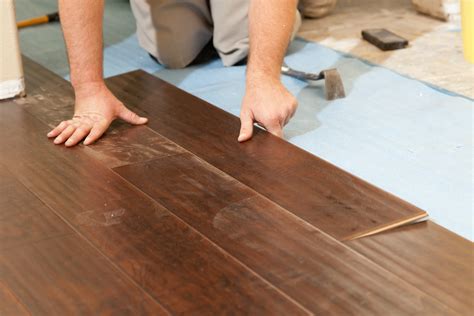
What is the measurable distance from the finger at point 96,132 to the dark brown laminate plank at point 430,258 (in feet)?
3.36

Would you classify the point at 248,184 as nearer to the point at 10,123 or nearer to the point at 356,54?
the point at 10,123

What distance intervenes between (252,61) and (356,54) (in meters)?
1.14

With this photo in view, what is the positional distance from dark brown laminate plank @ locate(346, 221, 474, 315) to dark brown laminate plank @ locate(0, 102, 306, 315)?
0.30 m

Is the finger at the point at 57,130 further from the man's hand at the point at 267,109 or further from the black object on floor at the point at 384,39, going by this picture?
the black object on floor at the point at 384,39

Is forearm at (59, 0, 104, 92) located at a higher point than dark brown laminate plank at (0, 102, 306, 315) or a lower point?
higher

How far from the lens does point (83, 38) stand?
279 centimetres

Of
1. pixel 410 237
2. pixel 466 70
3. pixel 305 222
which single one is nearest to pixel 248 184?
pixel 305 222

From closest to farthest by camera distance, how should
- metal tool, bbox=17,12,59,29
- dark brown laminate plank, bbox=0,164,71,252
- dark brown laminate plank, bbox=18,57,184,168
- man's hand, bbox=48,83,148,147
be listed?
dark brown laminate plank, bbox=0,164,71,252 < dark brown laminate plank, bbox=18,57,184,168 < man's hand, bbox=48,83,148,147 < metal tool, bbox=17,12,59,29

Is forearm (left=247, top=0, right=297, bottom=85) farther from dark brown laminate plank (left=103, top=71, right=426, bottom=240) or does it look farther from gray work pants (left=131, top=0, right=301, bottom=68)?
gray work pants (left=131, top=0, right=301, bottom=68)

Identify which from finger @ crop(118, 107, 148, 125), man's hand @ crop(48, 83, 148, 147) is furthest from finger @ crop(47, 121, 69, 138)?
finger @ crop(118, 107, 148, 125)

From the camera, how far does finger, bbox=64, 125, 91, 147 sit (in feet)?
8.47

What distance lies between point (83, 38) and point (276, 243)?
122cm

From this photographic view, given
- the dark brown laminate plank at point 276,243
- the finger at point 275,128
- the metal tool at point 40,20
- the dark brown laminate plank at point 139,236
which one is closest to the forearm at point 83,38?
the dark brown laminate plank at point 139,236

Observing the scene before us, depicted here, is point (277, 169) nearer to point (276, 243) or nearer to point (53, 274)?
point (276, 243)
